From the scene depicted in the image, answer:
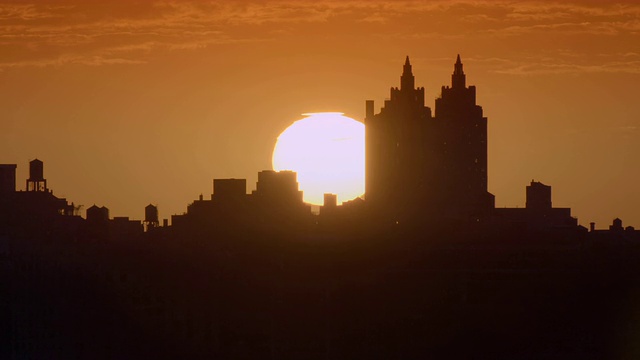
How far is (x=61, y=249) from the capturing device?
196 metres

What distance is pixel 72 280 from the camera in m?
180

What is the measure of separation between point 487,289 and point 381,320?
22092mm

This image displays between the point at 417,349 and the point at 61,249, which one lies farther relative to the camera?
the point at 61,249

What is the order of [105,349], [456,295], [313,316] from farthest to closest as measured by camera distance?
[456,295], [313,316], [105,349]

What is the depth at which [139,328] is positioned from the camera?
173m

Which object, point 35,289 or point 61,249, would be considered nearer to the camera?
point 35,289

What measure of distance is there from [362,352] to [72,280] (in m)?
28.3

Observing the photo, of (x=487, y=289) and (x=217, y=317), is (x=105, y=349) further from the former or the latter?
(x=487, y=289)

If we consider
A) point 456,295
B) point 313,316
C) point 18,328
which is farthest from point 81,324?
point 456,295

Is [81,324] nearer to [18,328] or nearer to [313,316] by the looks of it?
[18,328]

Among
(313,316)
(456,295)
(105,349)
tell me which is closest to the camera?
(105,349)

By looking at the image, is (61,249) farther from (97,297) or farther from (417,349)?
(417,349)

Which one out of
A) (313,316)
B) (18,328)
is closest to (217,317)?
(313,316)

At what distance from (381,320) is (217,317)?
14744 mm
